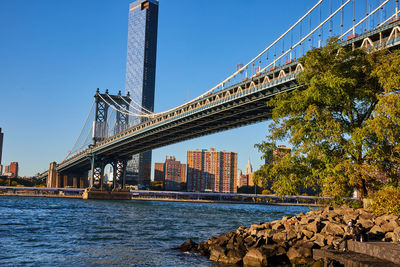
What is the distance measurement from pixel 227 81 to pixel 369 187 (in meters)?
47.7

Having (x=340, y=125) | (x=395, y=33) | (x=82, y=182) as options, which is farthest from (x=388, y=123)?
(x=82, y=182)

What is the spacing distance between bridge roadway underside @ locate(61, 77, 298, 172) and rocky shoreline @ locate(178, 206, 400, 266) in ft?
83.2

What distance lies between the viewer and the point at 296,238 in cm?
2042

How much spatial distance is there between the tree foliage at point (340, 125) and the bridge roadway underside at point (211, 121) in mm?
19645

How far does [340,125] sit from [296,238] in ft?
24.2

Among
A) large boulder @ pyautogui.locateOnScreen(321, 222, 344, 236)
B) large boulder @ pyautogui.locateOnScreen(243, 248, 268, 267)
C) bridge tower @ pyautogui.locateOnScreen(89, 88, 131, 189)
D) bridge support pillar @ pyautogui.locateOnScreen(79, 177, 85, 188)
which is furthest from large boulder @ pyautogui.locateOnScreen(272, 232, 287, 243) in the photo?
bridge support pillar @ pyautogui.locateOnScreen(79, 177, 85, 188)

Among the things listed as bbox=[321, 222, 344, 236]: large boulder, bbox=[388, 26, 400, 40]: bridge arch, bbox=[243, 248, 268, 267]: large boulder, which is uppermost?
bbox=[388, 26, 400, 40]: bridge arch

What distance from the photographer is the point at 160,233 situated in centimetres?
3020

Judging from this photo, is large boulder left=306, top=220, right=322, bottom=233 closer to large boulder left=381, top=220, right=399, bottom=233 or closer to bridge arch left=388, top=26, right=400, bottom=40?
large boulder left=381, top=220, right=399, bottom=233

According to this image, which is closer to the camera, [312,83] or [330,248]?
[330,248]

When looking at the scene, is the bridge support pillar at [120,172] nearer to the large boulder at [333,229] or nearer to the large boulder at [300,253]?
the large boulder at [333,229]

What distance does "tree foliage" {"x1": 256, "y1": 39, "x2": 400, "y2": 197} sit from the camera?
22281 mm

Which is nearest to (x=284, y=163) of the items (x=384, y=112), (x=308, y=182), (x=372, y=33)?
(x=308, y=182)

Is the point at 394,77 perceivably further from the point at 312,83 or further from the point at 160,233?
the point at 160,233
